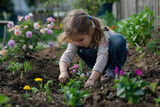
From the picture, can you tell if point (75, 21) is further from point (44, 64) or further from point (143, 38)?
point (143, 38)

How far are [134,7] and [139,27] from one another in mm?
2910

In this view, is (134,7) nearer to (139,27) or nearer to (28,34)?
(139,27)

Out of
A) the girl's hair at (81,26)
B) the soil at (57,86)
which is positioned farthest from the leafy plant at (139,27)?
the girl's hair at (81,26)

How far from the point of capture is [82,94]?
1.46 metres

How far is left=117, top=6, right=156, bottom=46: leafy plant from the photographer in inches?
129

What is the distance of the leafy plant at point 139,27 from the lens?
10.8 feet

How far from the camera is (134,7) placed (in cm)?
598

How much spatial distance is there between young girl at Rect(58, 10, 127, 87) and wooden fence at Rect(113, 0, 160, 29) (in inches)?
64.2

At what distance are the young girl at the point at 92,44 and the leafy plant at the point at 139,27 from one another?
1.15m

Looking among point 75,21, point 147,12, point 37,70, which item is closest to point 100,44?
point 75,21

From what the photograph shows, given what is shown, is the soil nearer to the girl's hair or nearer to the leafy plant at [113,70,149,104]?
the leafy plant at [113,70,149,104]

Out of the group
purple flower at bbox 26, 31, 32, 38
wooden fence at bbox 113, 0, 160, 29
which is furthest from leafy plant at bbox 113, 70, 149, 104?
wooden fence at bbox 113, 0, 160, 29

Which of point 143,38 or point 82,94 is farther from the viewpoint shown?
point 143,38

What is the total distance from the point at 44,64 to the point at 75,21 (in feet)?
4.32
